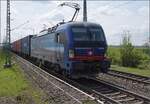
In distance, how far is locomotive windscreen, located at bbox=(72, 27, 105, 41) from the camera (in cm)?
1853

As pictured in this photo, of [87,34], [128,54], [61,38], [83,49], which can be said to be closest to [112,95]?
[83,49]

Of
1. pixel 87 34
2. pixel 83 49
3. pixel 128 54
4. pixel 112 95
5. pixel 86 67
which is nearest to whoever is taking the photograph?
pixel 112 95

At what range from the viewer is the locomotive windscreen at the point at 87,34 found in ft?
60.8

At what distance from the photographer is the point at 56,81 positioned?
19.3 metres

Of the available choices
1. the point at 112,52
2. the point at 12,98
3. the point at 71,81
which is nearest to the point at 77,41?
the point at 71,81

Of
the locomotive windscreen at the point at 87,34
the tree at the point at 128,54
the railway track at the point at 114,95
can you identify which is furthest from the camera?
the tree at the point at 128,54

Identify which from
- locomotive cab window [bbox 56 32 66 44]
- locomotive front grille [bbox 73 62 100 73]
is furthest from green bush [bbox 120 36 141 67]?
locomotive front grille [bbox 73 62 100 73]

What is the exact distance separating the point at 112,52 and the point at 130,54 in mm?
6214

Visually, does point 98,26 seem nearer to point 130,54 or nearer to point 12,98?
point 12,98

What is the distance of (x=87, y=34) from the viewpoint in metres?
18.7

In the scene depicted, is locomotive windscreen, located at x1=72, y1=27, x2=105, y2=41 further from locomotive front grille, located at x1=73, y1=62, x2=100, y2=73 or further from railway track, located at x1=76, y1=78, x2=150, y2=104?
railway track, located at x1=76, y1=78, x2=150, y2=104

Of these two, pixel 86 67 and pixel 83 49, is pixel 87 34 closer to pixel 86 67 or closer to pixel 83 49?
pixel 83 49

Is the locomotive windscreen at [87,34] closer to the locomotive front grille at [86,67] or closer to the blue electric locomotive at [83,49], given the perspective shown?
the blue electric locomotive at [83,49]

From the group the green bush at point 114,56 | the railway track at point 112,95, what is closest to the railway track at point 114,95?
the railway track at point 112,95
